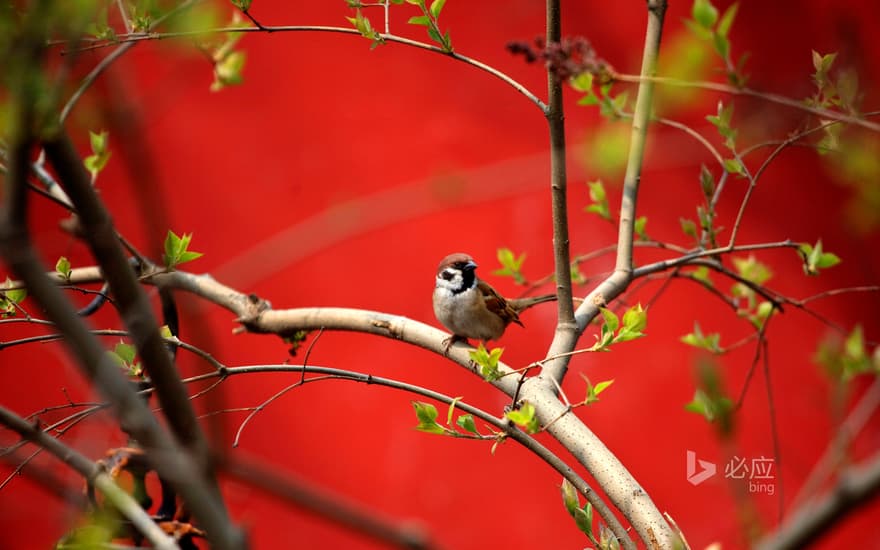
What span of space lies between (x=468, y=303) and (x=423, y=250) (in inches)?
21.0

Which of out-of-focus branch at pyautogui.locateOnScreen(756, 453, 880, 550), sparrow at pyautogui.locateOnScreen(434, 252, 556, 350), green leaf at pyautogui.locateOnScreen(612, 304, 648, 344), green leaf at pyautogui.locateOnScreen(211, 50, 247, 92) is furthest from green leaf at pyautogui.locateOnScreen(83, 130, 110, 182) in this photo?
out-of-focus branch at pyautogui.locateOnScreen(756, 453, 880, 550)

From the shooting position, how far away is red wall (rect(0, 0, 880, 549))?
2.67 metres

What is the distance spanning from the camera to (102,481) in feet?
2.63

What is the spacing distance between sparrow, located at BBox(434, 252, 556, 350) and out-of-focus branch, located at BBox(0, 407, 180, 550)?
158 cm

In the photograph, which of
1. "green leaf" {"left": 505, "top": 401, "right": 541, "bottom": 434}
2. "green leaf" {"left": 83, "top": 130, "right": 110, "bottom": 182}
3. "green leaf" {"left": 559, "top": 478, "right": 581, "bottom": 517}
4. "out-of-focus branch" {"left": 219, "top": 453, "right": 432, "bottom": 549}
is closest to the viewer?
"out-of-focus branch" {"left": 219, "top": 453, "right": 432, "bottom": 549}

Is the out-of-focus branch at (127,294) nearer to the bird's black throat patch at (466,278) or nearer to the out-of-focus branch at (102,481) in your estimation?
the out-of-focus branch at (102,481)

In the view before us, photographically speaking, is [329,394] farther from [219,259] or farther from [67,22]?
[67,22]

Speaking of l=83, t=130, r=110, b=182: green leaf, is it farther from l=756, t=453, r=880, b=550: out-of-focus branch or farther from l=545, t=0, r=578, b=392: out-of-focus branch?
l=756, t=453, r=880, b=550: out-of-focus branch

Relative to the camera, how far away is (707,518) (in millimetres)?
2637

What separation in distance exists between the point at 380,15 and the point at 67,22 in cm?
Answer: 227

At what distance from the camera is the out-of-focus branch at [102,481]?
2.58ft

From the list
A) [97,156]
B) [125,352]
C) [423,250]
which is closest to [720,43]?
[125,352]

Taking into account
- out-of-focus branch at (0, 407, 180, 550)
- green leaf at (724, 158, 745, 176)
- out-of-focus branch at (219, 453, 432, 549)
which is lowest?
out-of-focus branch at (219, 453, 432, 549)

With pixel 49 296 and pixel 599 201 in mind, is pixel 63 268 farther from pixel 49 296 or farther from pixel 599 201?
pixel 599 201
